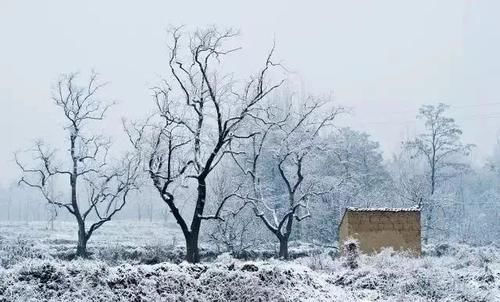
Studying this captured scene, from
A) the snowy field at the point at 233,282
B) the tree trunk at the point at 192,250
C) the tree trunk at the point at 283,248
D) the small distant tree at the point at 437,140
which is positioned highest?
the small distant tree at the point at 437,140

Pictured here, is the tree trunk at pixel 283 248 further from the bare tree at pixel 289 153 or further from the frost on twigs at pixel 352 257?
the frost on twigs at pixel 352 257

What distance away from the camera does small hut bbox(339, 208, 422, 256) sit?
26359 millimetres

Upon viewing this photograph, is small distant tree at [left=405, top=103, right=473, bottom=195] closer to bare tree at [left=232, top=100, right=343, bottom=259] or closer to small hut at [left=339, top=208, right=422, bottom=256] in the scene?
bare tree at [left=232, top=100, right=343, bottom=259]

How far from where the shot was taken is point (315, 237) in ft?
174

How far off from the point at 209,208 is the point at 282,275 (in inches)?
1298

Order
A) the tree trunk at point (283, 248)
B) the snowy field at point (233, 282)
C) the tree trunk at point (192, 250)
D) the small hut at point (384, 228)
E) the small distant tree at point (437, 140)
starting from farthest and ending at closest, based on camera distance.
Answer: the small distant tree at point (437, 140) < the tree trunk at point (283, 248) < the tree trunk at point (192, 250) < the small hut at point (384, 228) < the snowy field at point (233, 282)

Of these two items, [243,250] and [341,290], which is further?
[243,250]

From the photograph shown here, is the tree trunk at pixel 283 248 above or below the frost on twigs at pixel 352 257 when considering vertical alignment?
below

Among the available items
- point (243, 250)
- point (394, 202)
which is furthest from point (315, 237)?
A: point (243, 250)

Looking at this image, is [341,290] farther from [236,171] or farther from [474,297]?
[236,171]

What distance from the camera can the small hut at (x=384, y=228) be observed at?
26359 millimetres

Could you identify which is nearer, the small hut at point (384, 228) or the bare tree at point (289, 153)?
the small hut at point (384, 228)

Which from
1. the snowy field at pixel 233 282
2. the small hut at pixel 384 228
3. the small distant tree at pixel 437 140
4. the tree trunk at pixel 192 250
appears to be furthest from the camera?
the small distant tree at pixel 437 140

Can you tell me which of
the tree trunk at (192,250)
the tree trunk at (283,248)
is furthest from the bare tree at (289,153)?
the tree trunk at (192,250)
